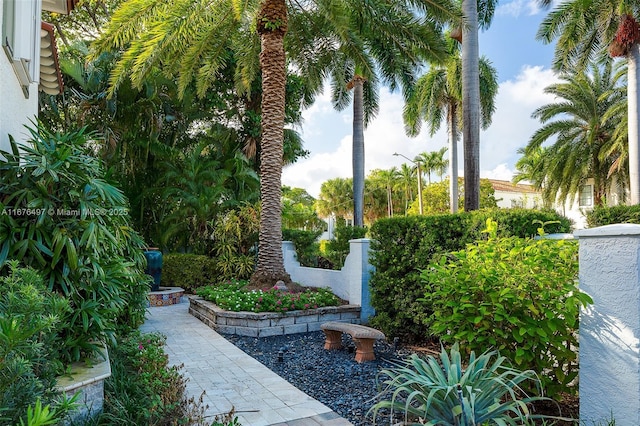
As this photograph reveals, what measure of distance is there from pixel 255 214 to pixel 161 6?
6612mm

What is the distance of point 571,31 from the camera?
17141 mm

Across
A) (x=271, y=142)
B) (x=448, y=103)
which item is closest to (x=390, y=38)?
(x=271, y=142)

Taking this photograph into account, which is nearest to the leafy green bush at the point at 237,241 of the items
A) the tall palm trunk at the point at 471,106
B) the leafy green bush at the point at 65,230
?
the tall palm trunk at the point at 471,106

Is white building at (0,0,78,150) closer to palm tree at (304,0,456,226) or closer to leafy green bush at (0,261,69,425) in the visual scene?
leafy green bush at (0,261,69,425)

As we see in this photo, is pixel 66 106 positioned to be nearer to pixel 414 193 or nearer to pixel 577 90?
pixel 577 90

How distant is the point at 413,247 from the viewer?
7352 millimetres

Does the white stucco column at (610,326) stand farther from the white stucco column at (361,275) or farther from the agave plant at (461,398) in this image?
the white stucco column at (361,275)

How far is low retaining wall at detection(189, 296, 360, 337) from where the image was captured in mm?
8266

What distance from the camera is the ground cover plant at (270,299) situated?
28.4ft

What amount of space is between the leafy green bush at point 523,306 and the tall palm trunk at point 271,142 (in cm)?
629

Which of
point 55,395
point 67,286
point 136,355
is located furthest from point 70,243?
point 136,355

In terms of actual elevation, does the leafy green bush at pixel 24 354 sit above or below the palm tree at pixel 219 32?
below

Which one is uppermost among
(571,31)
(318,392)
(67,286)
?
(571,31)

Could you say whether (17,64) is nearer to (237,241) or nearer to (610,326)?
(610,326)
